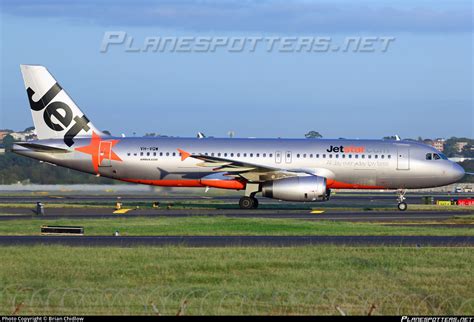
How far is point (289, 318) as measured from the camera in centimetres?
1463

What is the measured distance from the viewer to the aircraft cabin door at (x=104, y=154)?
162ft

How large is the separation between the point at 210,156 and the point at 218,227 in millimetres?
13416

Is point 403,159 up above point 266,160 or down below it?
above

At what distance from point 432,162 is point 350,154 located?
5.13 m

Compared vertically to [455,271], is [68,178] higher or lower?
higher

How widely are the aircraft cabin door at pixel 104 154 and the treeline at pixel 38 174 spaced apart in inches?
835

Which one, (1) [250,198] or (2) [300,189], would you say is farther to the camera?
(1) [250,198]

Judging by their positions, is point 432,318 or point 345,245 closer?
point 432,318

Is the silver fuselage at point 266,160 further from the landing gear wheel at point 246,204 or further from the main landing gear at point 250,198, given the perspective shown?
the landing gear wheel at point 246,204

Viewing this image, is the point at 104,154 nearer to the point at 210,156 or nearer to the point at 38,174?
the point at 210,156

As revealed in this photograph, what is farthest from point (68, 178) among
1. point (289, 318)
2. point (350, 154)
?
point (289, 318)

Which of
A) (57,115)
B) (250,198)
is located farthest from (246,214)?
(57,115)

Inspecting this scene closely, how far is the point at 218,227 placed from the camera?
35.7 meters

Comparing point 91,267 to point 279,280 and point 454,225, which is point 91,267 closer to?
point 279,280
